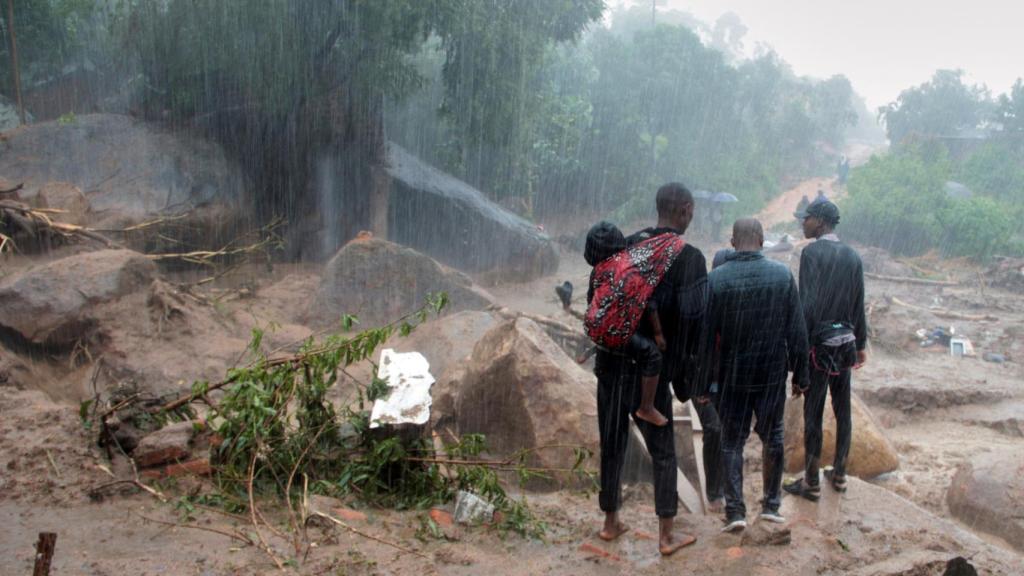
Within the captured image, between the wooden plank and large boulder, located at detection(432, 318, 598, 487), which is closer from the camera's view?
the wooden plank

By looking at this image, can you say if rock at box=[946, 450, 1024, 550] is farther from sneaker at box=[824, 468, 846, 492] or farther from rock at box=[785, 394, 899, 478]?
sneaker at box=[824, 468, 846, 492]

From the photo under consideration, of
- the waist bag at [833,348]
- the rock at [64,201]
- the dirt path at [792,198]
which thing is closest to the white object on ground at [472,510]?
the waist bag at [833,348]

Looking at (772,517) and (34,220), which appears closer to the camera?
(772,517)

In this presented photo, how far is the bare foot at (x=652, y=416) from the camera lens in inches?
122

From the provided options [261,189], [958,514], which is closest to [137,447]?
[958,514]

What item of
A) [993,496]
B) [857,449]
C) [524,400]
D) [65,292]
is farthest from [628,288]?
[65,292]

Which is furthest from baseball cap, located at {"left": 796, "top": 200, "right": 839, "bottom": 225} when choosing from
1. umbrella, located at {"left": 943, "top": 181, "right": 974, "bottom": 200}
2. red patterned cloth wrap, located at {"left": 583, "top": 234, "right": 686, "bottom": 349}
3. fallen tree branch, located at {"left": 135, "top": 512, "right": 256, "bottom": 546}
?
umbrella, located at {"left": 943, "top": 181, "right": 974, "bottom": 200}

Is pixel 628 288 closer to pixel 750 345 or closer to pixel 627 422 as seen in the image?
pixel 627 422

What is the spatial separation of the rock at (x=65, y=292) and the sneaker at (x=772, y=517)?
5755 mm

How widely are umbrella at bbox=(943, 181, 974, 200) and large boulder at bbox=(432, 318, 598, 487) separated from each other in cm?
2162

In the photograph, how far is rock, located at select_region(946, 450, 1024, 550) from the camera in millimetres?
4617

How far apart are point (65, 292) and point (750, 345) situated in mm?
5736

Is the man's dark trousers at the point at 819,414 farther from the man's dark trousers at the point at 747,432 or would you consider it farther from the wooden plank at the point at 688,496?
the wooden plank at the point at 688,496

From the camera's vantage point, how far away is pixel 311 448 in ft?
12.1
